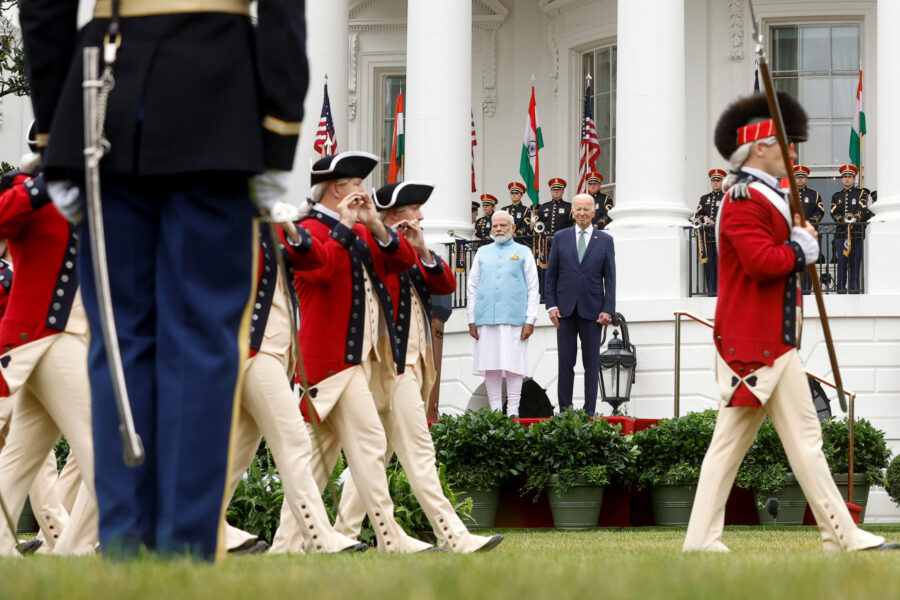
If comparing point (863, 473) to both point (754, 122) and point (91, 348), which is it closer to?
point (754, 122)

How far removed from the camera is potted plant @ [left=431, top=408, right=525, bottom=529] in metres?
12.9

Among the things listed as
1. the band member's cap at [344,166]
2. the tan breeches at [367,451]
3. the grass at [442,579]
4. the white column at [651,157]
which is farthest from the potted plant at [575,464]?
the grass at [442,579]

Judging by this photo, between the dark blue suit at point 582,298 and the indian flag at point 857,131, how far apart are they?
7.30 m

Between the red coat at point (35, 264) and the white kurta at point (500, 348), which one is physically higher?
the red coat at point (35, 264)

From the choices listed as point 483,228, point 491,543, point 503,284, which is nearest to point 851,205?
point 483,228

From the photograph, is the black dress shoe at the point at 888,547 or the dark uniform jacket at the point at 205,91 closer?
the dark uniform jacket at the point at 205,91

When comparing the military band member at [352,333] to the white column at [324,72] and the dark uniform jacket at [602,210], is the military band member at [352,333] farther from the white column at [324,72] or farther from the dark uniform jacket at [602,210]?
the white column at [324,72]

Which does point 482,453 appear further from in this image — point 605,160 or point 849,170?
point 605,160

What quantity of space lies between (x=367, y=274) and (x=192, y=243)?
4371 millimetres

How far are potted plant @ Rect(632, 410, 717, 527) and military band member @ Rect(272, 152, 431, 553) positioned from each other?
15.5ft

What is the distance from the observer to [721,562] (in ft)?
14.9

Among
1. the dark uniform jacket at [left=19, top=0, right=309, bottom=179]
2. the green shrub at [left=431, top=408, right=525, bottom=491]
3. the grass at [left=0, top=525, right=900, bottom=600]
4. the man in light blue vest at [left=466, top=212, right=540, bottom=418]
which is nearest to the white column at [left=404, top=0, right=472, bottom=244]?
the man in light blue vest at [left=466, top=212, right=540, bottom=418]

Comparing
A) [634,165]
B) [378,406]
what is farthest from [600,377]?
[378,406]

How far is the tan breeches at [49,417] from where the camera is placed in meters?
6.96
